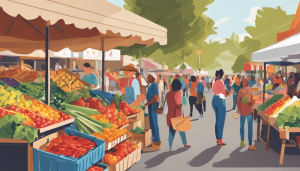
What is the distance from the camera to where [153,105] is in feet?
23.5

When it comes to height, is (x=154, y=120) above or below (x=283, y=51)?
below

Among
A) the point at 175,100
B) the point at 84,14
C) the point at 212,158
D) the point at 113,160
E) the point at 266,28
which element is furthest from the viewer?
the point at 266,28

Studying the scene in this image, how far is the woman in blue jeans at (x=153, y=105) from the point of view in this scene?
7.04 meters

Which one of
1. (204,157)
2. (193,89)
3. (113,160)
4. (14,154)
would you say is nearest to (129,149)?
(113,160)

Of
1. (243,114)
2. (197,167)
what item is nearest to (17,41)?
(197,167)

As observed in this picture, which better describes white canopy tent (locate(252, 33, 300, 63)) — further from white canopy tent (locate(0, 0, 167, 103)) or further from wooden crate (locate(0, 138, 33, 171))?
wooden crate (locate(0, 138, 33, 171))

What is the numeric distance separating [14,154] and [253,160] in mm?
4978

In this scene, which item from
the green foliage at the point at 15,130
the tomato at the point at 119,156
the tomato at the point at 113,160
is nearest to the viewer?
the green foliage at the point at 15,130

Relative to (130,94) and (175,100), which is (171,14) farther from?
(175,100)

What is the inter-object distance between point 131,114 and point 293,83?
6.48 metres

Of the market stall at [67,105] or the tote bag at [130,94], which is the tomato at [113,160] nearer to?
the market stall at [67,105]

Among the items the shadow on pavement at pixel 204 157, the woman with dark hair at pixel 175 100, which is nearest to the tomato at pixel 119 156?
the shadow on pavement at pixel 204 157

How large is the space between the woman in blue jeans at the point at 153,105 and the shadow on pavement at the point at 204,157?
1148 millimetres

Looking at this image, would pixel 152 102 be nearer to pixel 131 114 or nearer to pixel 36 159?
pixel 131 114
